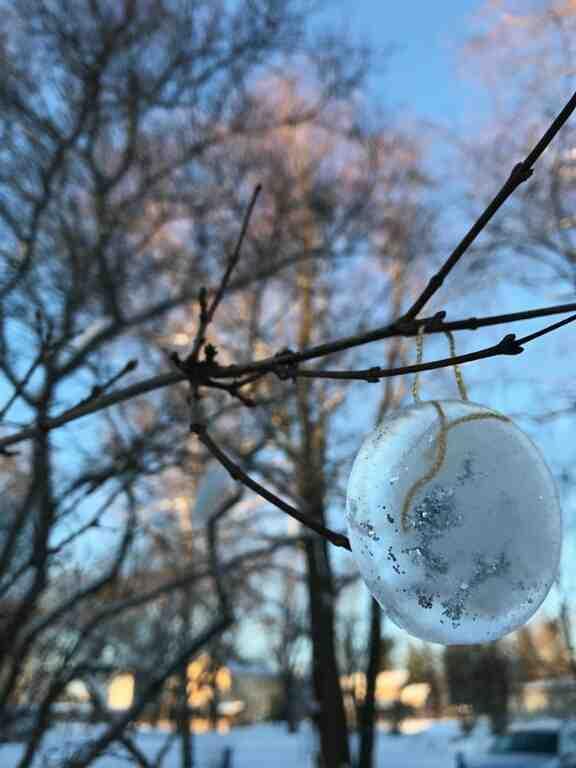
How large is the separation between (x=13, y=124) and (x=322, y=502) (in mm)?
4078

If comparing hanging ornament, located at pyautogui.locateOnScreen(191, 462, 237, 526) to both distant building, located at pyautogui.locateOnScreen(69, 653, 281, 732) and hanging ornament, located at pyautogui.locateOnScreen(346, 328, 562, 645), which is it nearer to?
hanging ornament, located at pyautogui.locateOnScreen(346, 328, 562, 645)

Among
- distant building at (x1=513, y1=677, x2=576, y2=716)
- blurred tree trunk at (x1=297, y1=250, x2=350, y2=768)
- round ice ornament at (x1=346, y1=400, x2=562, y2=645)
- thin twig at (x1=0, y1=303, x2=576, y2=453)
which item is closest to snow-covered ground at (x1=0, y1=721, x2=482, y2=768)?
distant building at (x1=513, y1=677, x2=576, y2=716)

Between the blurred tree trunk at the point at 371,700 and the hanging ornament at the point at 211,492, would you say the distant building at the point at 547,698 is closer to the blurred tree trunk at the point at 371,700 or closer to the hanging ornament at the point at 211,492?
the blurred tree trunk at the point at 371,700

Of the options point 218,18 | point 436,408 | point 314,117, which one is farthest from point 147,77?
point 436,408

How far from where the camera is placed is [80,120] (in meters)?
5.06

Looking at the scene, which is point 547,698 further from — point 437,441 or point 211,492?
point 437,441

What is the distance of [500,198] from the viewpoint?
78 cm

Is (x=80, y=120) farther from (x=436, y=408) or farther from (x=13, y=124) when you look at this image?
(x=436, y=408)

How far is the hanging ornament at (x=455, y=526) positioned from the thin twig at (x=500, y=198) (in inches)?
6.9

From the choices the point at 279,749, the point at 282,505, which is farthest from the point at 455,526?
the point at 279,749

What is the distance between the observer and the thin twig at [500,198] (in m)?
0.71

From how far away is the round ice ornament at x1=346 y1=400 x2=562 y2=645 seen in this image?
33.8 inches

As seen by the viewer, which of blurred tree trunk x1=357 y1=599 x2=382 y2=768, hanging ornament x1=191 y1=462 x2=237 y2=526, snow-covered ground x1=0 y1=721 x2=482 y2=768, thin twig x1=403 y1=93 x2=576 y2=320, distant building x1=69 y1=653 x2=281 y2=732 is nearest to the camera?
thin twig x1=403 y1=93 x2=576 y2=320

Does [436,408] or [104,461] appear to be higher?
[104,461]
